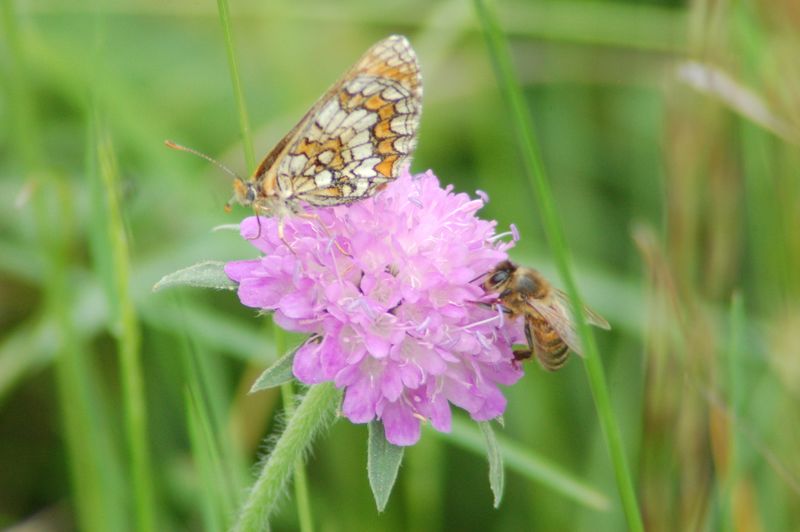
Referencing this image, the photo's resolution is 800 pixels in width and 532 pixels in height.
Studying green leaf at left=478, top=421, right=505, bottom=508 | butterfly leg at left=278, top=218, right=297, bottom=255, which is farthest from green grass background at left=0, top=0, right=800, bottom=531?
green leaf at left=478, top=421, right=505, bottom=508

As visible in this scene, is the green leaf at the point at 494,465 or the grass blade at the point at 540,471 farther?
the grass blade at the point at 540,471

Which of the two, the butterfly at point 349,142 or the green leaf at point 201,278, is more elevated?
the butterfly at point 349,142

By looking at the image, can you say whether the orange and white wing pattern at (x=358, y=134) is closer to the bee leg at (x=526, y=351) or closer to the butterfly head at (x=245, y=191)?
the butterfly head at (x=245, y=191)

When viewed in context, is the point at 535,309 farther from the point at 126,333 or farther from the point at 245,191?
the point at 126,333

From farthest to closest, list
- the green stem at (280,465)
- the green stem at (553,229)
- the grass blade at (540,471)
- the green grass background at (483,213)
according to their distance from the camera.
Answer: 1. the green grass background at (483,213)
2. the grass blade at (540,471)
3. the green stem at (280,465)
4. the green stem at (553,229)

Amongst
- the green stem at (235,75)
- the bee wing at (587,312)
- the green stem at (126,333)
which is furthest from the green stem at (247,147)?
the bee wing at (587,312)

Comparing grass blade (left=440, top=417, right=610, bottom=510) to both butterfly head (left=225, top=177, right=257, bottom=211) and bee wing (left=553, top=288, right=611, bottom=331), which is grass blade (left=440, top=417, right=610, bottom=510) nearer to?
bee wing (left=553, top=288, right=611, bottom=331)

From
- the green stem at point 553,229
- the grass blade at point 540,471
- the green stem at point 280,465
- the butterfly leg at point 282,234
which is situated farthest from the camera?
the grass blade at point 540,471

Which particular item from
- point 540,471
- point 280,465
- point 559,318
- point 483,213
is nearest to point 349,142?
point 559,318
